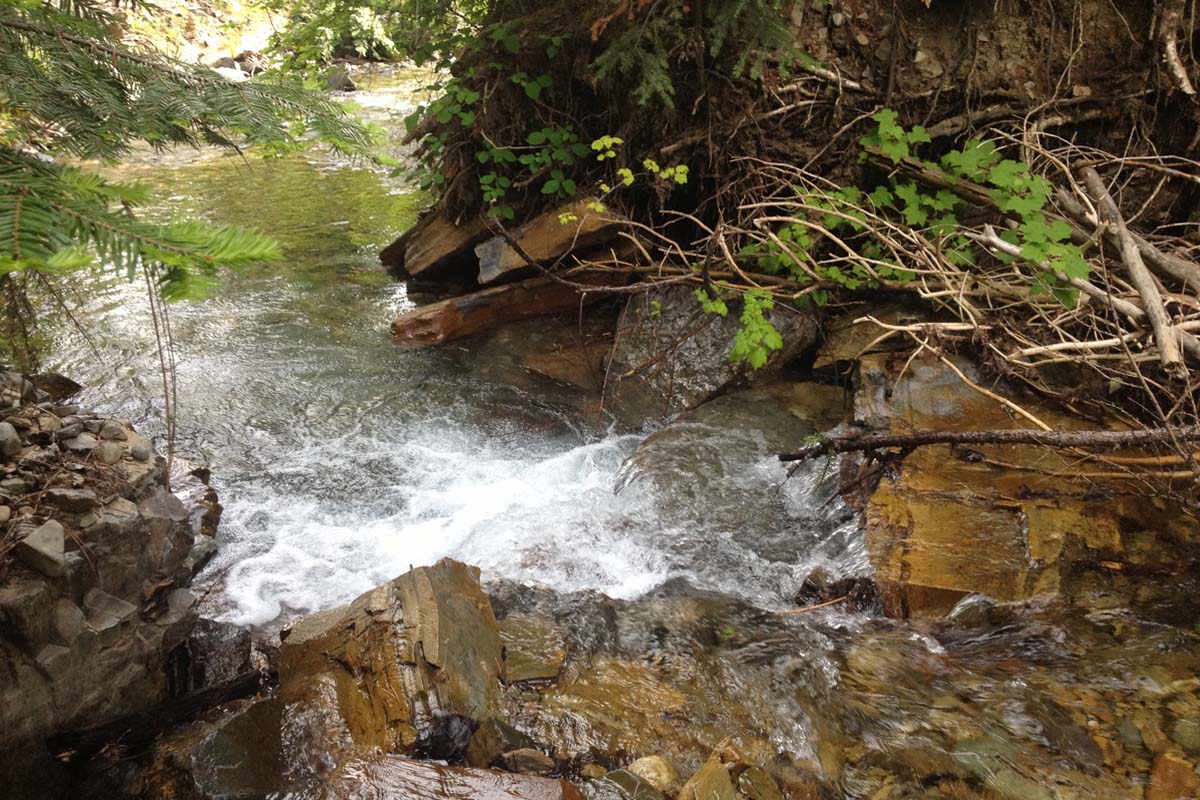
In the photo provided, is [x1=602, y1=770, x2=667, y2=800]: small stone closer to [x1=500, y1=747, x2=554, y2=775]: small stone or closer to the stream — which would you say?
[x1=500, y1=747, x2=554, y2=775]: small stone

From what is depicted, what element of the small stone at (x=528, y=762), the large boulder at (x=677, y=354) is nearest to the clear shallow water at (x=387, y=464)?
the large boulder at (x=677, y=354)

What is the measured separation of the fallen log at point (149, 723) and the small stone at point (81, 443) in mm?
1293

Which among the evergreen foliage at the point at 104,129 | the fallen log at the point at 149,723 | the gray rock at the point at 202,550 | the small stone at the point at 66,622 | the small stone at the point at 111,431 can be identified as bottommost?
the fallen log at the point at 149,723

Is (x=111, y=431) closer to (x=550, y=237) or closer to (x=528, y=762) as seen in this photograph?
(x=528, y=762)

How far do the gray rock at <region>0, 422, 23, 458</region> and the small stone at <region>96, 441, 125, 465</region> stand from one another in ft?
1.13

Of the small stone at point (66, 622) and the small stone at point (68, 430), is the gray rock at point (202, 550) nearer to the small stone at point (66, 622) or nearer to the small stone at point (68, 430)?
the small stone at point (68, 430)

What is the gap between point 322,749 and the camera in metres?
3.08

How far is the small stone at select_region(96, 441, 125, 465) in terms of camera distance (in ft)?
12.2

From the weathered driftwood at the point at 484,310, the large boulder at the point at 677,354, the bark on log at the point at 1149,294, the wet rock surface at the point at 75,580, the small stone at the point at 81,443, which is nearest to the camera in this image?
the wet rock surface at the point at 75,580

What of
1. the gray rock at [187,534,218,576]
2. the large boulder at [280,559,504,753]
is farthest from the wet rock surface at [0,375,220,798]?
the large boulder at [280,559,504,753]

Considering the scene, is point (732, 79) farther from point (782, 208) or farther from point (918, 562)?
point (918, 562)

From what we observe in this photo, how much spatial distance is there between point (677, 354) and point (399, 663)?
3698 millimetres

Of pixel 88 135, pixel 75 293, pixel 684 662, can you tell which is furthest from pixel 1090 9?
pixel 75 293

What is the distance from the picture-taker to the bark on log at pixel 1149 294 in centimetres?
379
